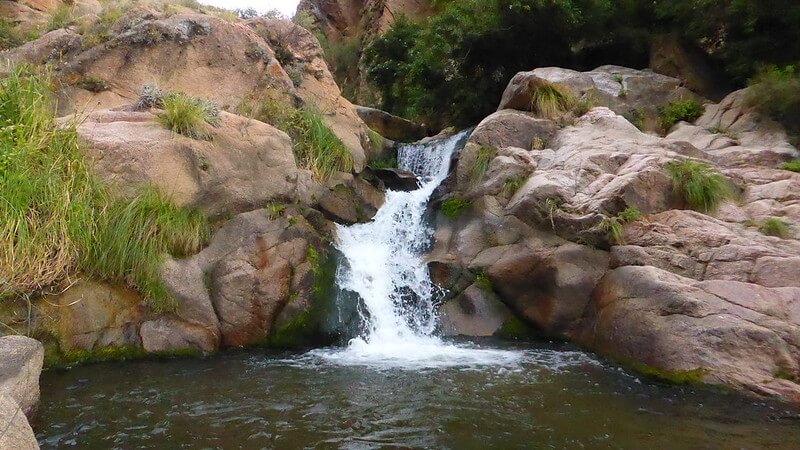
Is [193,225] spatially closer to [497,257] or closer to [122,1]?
[497,257]

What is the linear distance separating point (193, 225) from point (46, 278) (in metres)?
1.84

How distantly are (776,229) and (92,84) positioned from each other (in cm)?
1084

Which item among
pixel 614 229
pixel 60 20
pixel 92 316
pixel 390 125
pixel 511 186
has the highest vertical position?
pixel 60 20

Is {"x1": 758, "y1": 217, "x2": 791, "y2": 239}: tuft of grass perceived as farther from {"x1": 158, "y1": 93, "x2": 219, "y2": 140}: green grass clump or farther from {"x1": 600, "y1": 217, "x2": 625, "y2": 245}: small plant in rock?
{"x1": 158, "y1": 93, "x2": 219, "y2": 140}: green grass clump

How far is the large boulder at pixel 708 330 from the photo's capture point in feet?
18.9

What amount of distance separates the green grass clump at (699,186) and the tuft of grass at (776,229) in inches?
30.8

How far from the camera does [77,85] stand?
9617 millimetres

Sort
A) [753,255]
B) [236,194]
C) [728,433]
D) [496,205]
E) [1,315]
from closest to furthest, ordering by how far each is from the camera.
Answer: [728,433] → [1,315] → [753,255] → [236,194] → [496,205]

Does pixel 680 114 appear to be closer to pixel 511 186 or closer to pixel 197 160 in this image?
pixel 511 186

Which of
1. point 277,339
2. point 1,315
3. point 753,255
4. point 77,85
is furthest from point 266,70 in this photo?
point 753,255

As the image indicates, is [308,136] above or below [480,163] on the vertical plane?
above

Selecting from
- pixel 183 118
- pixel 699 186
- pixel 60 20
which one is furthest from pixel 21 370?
pixel 60 20

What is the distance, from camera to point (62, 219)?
6477 millimetres

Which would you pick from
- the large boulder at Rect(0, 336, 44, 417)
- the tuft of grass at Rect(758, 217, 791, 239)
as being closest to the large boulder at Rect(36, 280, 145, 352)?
the large boulder at Rect(0, 336, 44, 417)
